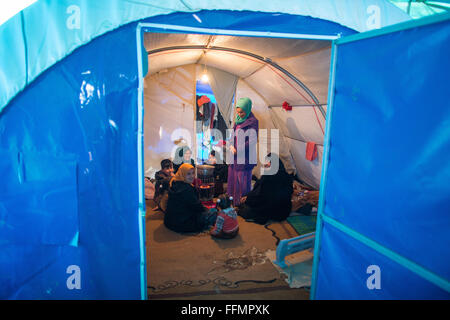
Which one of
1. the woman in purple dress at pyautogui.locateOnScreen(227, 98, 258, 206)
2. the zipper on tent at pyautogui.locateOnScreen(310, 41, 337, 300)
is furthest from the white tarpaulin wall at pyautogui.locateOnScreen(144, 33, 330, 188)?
the zipper on tent at pyautogui.locateOnScreen(310, 41, 337, 300)

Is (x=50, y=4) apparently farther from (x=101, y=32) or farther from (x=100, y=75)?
(x=100, y=75)

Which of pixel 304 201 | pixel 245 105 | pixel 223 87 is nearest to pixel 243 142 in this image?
pixel 245 105

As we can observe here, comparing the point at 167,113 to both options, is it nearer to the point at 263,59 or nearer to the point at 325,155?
the point at 263,59

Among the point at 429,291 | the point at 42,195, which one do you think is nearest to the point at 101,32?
the point at 42,195

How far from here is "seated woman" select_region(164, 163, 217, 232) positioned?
445 cm

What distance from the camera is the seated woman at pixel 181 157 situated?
684 cm

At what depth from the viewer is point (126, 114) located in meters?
2.40

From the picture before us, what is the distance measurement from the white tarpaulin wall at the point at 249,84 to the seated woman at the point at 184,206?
82.8 inches

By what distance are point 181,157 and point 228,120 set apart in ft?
5.34

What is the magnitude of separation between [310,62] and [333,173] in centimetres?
237

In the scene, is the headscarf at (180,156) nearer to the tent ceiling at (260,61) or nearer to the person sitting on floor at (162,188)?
the person sitting on floor at (162,188)

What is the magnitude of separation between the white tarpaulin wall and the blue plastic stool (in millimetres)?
2483

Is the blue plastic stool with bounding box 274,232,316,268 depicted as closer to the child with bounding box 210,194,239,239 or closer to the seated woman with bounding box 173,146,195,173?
the child with bounding box 210,194,239,239

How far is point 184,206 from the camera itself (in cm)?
450
